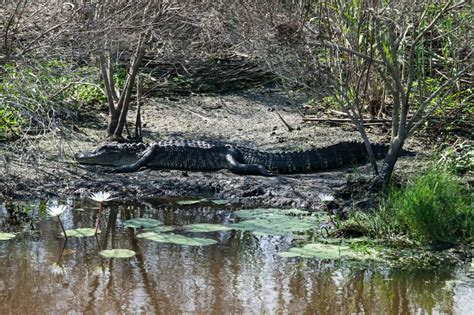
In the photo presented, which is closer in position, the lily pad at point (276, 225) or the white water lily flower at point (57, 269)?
the white water lily flower at point (57, 269)

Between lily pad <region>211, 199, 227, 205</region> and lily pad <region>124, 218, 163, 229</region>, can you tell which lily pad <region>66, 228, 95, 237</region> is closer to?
lily pad <region>124, 218, 163, 229</region>

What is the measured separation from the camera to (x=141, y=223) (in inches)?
285

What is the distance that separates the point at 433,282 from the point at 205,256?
164 centimetres

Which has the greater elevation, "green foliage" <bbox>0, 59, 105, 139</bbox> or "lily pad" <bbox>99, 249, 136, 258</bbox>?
"green foliage" <bbox>0, 59, 105, 139</bbox>

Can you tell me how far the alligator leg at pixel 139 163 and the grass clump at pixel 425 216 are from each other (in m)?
3.11

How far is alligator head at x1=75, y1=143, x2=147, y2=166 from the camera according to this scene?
9.52 meters

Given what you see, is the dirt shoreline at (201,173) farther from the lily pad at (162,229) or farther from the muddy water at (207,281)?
the muddy water at (207,281)

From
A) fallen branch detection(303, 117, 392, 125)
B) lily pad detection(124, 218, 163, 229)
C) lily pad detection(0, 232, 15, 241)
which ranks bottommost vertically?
lily pad detection(0, 232, 15, 241)

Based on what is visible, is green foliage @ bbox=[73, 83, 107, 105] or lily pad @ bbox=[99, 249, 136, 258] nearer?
lily pad @ bbox=[99, 249, 136, 258]

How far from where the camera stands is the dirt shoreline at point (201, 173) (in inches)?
333

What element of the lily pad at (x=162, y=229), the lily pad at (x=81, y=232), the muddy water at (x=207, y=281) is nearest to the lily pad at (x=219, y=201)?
the lily pad at (x=162, y=229)

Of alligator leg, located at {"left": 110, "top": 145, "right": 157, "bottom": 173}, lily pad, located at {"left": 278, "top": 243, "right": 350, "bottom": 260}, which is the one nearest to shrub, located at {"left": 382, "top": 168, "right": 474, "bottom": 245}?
lily pad, located at {"left": 278, "top": 243, "right": 350, "bottom": 260}

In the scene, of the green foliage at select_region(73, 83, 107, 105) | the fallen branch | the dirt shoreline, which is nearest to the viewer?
the dirt shoreline

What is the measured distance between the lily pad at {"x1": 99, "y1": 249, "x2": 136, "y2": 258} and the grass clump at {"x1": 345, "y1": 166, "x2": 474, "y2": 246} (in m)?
1.81
